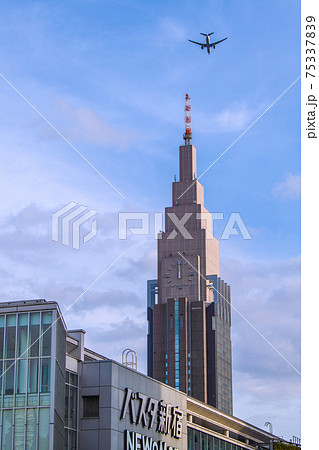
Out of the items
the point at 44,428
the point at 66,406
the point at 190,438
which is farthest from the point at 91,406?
the point at 190,438

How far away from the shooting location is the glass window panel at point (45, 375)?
176 ft

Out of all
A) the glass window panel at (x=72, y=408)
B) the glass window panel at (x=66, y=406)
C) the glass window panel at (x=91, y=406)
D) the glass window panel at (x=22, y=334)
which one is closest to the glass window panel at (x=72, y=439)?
the glass window panel at (x=72, y=408)

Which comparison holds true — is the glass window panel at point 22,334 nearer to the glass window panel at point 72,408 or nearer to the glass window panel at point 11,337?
the glass window panel at point 11,337

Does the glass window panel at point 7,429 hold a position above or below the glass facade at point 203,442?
below

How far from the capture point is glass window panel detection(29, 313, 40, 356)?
178 feet

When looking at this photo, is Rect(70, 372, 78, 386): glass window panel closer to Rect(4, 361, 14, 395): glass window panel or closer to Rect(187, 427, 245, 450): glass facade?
Rect(4, 361, 14, 395): glass window panel

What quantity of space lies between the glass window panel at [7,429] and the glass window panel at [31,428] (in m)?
1.24

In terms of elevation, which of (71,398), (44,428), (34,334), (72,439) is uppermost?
(34,334)

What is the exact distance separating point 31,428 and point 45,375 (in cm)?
346

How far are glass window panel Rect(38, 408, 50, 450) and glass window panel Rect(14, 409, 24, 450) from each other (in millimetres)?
1283

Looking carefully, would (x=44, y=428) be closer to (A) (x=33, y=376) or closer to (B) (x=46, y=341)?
(A) (x=33, y=376)

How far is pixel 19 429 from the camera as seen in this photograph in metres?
52.9
